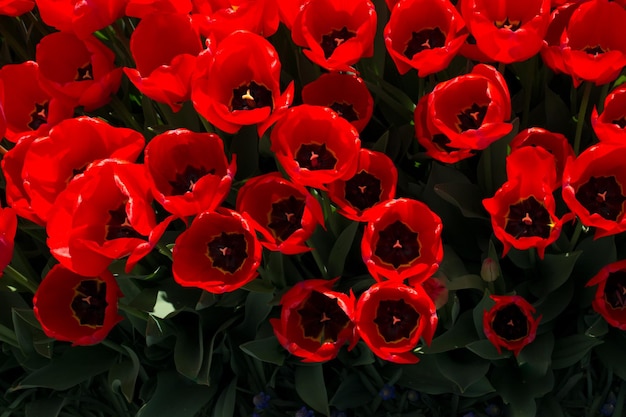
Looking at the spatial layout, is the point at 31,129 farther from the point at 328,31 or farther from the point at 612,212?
the point at 612,212

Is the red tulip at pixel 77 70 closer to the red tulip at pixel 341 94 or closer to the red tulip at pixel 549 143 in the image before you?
the red tulip at pixel 341 94

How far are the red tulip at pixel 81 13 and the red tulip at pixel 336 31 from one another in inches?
13.1

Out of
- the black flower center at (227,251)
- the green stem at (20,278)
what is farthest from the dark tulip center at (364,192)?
the green stem at (20,278)

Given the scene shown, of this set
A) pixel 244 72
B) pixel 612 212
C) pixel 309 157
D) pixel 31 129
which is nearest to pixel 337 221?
pixel 309 157

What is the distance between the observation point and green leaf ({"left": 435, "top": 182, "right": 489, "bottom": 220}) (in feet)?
5.37

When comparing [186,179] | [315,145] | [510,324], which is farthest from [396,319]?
[186,179]

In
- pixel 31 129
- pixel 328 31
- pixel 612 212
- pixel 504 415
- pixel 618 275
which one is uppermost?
pixel 328 31

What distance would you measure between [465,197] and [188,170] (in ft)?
1.83

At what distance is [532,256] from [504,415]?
35cm

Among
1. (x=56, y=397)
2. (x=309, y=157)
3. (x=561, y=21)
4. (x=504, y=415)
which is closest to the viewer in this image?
(x=309, y=157)

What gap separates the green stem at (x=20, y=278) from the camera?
5.52 ft

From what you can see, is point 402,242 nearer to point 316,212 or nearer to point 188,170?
point 316,212

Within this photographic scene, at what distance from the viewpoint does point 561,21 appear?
5.27 ft

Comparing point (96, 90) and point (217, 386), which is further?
point (217, 386)
